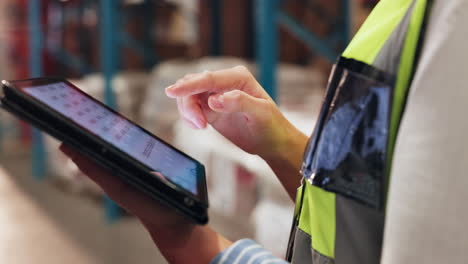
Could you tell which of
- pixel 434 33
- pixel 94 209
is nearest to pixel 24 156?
pixel 94 209

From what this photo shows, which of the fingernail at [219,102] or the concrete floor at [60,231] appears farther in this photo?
the concrete floor at [60,231]

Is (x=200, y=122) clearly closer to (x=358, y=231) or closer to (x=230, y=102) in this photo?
(x=230, y=102)

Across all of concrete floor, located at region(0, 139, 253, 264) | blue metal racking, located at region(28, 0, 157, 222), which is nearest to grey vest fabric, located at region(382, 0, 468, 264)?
concrete floor, located at region(0, 139, 253, 264)

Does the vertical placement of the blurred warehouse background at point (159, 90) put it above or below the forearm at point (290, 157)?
below

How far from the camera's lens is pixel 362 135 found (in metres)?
0.39

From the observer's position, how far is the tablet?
46cm

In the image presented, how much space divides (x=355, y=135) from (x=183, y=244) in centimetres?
19

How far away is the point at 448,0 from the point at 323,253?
0.71 feet

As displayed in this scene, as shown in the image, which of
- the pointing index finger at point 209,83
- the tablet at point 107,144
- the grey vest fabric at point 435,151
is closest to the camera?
the grey vest fabric at point 435,151

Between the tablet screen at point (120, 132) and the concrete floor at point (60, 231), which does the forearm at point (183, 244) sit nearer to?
the tablet screen at point (120, 132)

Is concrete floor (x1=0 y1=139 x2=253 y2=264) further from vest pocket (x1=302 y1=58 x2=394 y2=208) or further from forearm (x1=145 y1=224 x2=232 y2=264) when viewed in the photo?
vest pocket (x1=302 y1=58 x2=394 y2=208)

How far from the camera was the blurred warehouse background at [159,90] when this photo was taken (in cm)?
167

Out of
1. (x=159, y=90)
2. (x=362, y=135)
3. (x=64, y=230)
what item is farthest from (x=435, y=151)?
(x=64, y=230)

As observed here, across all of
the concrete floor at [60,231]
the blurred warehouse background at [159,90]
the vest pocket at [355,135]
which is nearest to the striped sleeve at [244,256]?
the vest pocket at [355,135]
